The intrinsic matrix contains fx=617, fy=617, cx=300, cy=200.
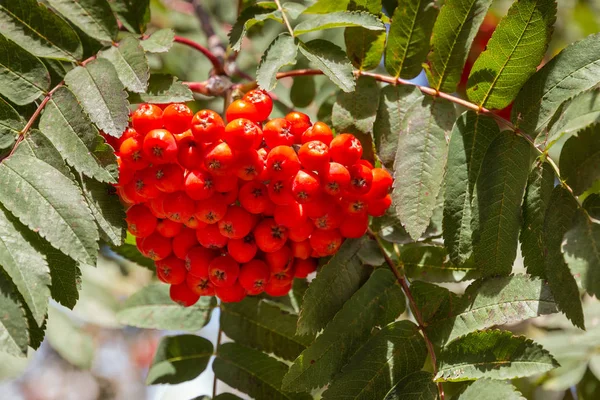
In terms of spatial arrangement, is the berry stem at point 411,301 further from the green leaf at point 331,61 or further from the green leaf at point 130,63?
the green leaf at point 130,63

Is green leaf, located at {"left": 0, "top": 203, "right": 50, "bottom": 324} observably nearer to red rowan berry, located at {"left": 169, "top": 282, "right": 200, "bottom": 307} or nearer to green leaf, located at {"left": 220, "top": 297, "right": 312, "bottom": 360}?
red rowan berry, located at {"left": 169, "top": 282, "right": 200, "bottom": 307}

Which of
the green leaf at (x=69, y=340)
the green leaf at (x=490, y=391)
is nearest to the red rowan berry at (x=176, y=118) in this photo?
the green leaf at (x=490, y=391)

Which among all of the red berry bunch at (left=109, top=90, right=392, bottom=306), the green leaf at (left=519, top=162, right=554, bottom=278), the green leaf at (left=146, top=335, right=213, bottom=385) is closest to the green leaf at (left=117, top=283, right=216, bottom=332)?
the green leaf at (left=146, top=335, right=213, bottom=385)

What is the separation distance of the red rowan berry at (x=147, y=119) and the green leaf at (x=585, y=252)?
1005mm

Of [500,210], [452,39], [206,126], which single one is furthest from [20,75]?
[500,210]

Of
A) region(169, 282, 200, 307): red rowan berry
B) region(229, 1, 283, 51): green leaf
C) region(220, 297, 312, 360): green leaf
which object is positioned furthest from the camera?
region(220, 297, 312, 360): green leaf

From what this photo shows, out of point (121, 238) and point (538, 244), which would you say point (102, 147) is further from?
point (538, 244)

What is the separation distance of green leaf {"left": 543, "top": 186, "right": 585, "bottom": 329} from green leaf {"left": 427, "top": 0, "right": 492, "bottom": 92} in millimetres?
483

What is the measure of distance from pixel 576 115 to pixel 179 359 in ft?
4.86

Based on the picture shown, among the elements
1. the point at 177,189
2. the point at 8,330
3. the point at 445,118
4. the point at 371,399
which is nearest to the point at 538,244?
the point at 445,118

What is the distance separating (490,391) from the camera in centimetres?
137

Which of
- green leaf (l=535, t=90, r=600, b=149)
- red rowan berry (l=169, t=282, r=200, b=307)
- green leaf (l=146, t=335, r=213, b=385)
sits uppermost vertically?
green leaf (l=535, t=90, r=600, b=149)

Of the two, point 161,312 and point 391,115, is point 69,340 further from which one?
point 391,115

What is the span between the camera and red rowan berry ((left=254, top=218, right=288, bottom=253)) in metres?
1.60
